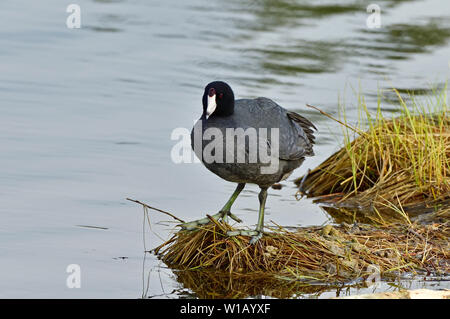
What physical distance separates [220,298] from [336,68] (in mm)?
7304

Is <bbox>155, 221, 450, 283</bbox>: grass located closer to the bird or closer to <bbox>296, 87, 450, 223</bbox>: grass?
the bird

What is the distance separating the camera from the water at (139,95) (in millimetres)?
6414

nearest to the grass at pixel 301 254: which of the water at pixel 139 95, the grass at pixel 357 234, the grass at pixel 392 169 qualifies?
the grass at pixel 357 234

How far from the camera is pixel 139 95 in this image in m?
10.5

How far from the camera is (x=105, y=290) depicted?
18.5 ft

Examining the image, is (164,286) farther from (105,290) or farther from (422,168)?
(422,168)

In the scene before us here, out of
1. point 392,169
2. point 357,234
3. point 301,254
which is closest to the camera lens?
point 301,254

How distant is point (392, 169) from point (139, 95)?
360 cm

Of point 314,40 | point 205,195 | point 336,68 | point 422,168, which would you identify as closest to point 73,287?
point 205,195

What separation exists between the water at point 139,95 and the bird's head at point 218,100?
1.11m

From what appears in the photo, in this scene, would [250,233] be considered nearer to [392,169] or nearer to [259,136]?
[259,136]

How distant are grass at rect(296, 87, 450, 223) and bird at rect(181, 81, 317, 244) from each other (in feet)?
4.96

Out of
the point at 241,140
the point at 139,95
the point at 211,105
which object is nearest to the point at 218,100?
the point at 211,105
